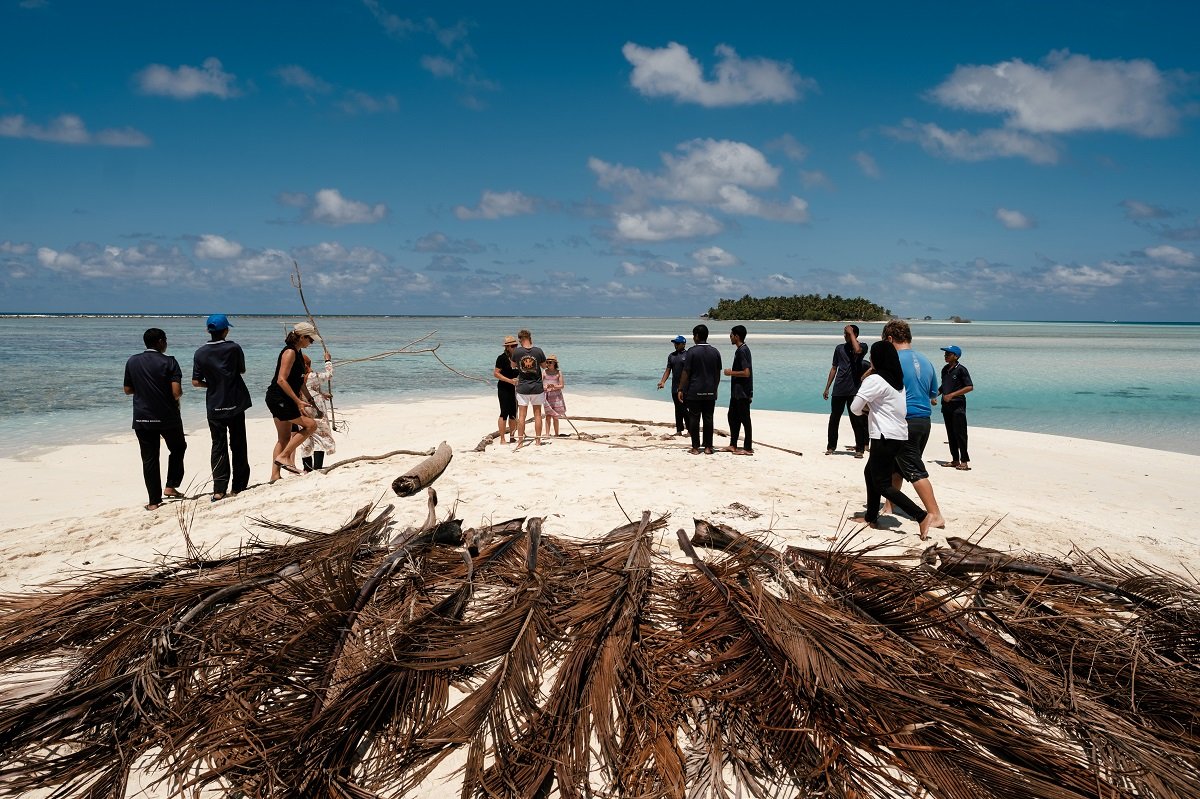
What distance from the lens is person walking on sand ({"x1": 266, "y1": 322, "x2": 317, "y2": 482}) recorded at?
722cm

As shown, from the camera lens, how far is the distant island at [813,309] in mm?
95812

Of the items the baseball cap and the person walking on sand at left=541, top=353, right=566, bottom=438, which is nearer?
the baseball cap

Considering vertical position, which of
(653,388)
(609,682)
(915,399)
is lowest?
(653,388)

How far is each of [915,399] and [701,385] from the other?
339 cm

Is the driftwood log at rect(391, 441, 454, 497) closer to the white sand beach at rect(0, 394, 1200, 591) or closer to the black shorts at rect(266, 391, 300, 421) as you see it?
the white sand beach at rect(0, 394, 1200, 591)

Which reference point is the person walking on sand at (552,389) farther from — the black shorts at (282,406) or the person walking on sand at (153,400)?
the person walking on sand at (153,400)

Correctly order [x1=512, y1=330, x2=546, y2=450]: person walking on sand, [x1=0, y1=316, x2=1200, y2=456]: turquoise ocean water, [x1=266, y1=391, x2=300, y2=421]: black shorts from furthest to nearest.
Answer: [x1=0, y1=316, x2=1200, y2=456]: turquoise ocean water → [x1=512, y1=330, x2=546, y2=450]: person walking on sand → [x1=266, y1=391, x2=300, y2=421]: black shorts

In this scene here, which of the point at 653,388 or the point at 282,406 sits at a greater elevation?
the point at 282,406

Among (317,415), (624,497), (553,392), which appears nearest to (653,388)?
(553,392)

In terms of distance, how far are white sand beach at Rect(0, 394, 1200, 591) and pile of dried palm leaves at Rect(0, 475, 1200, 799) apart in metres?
1.18

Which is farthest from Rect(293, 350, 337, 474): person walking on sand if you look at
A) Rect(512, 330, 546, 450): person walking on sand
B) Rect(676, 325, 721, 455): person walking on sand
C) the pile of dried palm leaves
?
Rect(676, 325, 721, 455): person walking on sand

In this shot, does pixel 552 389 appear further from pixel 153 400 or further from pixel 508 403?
pixel 153 400

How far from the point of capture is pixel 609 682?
9.18 feet

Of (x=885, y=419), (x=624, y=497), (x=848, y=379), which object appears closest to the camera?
(x=885, y=419)
